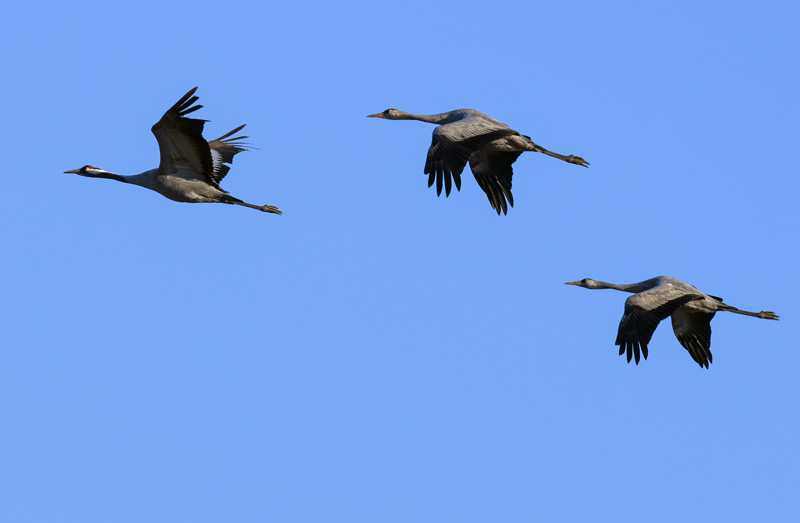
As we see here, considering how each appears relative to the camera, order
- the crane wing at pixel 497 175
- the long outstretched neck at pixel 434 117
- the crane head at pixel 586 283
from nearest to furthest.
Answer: the long outstretched neck at pixel 434 117, the crane wing at pixel 497 175, the crane head at pixel 586 283

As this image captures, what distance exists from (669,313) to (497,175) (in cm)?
373

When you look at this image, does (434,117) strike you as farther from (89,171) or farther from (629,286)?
(89,171)

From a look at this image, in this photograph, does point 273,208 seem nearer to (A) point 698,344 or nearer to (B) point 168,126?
(B) point 168,126

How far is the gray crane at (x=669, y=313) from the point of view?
1866 centimetres

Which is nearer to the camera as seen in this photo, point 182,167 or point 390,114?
point 182,167

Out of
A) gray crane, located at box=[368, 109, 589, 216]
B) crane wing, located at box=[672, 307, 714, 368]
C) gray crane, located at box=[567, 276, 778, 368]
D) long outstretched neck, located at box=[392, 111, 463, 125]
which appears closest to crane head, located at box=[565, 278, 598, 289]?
gray crane, located at box=[567, 276, 778, 368]

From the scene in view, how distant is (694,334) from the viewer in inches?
831

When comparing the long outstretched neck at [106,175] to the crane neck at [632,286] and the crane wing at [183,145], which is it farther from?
the crane neck at [632,286]

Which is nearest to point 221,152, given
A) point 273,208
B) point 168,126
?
point 273,208

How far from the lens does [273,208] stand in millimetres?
20391

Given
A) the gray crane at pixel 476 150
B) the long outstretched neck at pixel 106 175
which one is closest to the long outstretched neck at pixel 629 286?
the gray crane at pixel 476 150

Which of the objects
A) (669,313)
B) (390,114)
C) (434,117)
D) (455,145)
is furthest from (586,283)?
(455,145)

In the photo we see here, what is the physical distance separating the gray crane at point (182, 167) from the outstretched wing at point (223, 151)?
4.65ft

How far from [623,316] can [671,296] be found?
985 millimetres
